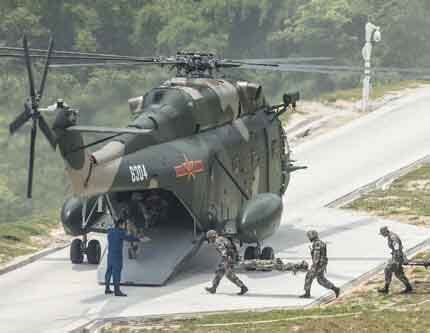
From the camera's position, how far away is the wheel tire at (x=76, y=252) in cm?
3186

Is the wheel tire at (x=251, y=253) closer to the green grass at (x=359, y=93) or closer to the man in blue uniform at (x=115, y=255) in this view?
the man in blue uniform at (x=115, y=255)

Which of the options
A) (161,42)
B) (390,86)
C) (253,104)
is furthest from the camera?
(161,42)

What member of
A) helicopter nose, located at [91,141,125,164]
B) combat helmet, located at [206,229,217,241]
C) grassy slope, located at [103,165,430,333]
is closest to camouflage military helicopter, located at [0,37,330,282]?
helicopter nose, located at [91,141,125,164]

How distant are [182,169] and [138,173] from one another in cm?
163

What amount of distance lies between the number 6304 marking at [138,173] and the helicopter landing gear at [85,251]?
390 centimetres

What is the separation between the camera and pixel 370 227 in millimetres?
36344

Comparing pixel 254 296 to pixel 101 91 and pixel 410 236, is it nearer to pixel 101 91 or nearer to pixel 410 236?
pixel 410 236

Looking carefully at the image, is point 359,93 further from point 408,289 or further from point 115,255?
point 115,255

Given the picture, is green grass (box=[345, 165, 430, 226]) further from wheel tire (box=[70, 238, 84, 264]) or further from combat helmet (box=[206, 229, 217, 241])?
Answer: wheel tire (box=[70, 238, 84, 264])

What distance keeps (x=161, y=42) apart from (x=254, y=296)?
51640 mm

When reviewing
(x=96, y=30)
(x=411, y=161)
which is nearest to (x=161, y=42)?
(x=96, y=30)

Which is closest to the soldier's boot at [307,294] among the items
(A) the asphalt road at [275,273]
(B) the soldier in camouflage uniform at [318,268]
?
(B) the soldier in camouflage uniform at [318,268]

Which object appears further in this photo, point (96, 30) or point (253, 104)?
point (96, 30)

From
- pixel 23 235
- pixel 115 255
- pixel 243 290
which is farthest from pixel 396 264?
pixel 23 235
